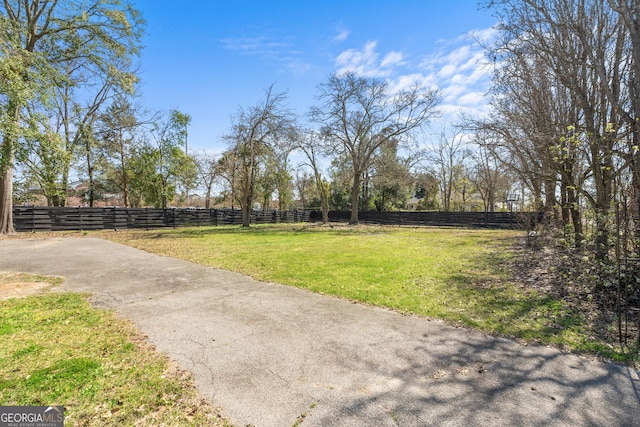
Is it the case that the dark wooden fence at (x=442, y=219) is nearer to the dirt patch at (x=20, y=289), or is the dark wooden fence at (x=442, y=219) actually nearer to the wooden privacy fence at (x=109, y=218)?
the wooden privacy fence at (x=109, y=218)

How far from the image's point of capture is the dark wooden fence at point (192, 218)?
14344mm

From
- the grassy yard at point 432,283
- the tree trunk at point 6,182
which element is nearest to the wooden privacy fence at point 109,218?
the tree trunk at point 6,182

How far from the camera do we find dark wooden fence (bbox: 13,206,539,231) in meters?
14.3

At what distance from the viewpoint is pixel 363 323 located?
12.0 feet

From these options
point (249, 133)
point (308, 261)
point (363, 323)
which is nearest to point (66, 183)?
point (249, 133)

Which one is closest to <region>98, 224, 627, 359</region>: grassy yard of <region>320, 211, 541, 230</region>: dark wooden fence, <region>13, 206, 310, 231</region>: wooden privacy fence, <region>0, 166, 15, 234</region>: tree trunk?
<region>0, 166, 15, 234</region>: tree trunk

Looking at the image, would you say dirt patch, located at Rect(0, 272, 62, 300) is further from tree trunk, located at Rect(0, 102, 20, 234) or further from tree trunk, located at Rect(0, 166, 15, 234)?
tree trunk, located at Rect(0, 166, 15, 234)

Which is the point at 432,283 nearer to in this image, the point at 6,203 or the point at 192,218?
the point at 6,203

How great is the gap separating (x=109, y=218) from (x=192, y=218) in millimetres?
5064

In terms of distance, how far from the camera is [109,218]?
16.8 m

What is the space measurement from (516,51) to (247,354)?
26.3 feet

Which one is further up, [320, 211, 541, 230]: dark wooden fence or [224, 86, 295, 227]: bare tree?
[224, 86, 295, 227]: bare tree

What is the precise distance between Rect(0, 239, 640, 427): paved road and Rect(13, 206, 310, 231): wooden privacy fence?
14458mm

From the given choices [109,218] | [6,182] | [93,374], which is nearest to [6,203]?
[6,182]
